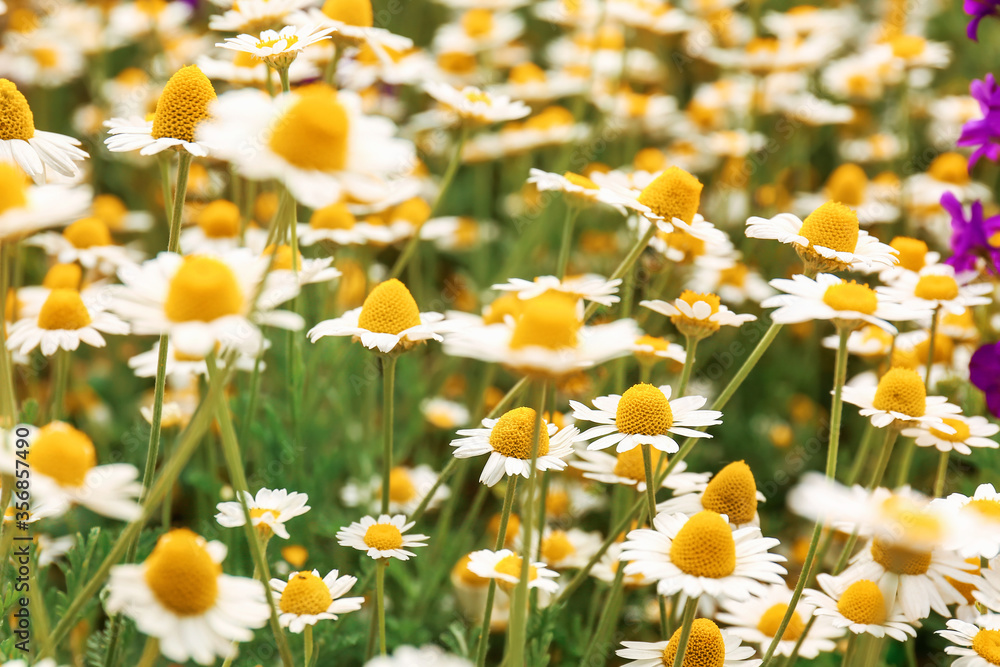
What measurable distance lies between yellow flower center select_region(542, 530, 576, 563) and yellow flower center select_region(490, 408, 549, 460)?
0.44m

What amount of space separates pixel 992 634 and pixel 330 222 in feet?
3.99

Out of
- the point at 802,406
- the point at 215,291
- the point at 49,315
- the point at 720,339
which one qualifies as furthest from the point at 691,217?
the point at 802,406

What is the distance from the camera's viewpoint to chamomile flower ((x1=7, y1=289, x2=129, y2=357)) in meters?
1.19

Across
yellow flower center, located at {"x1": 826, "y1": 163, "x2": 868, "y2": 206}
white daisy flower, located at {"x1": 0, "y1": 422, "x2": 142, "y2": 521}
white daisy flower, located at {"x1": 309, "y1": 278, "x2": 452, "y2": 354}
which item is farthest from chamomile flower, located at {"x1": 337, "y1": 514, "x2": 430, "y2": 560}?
yellow flower center, located at {"x1": 826, "y1": 163, "x2": 868, "y2": 206}

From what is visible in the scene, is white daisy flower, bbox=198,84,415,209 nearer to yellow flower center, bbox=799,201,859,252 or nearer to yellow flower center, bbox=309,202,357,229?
yellow flower center, bbox=799,201,859,252

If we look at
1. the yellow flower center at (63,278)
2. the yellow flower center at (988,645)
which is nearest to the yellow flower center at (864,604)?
the yellow flower center at (988,645)

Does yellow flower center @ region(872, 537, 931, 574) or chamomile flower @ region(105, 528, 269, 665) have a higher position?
chamomile flower @ region(105, 528, 269, 665)

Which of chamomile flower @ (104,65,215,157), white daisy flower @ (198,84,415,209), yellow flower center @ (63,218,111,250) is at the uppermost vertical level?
white daisy flower @ (198,84,415,209)

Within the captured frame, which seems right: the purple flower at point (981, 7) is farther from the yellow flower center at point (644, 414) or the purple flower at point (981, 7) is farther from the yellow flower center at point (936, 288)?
the yellow flower center at point (644, 414)

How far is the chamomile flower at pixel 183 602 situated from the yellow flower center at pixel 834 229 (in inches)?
29.9

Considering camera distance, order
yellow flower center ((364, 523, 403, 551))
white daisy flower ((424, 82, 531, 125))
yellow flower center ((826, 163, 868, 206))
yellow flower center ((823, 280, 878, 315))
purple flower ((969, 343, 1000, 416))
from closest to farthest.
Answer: yellow flower center ((823, 280, 878, 315))
yellow flower center ((364, 523, 403, 551))
purple flower ((969, 343, 1000, 416))
white daisy flower ((424, 82, 531, 125))
yellow flower center ((826, 163, 868, 206))

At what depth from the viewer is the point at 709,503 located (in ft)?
3.70

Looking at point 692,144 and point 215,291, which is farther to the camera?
point 692,144

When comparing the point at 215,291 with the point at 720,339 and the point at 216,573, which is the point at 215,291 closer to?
the point at 216,573
